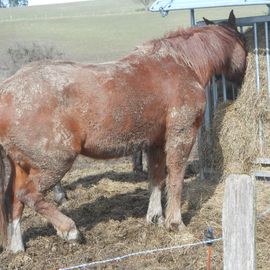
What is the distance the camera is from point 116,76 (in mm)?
5164

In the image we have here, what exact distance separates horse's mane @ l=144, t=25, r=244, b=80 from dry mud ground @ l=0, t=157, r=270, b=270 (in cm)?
171

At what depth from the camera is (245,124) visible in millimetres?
6852

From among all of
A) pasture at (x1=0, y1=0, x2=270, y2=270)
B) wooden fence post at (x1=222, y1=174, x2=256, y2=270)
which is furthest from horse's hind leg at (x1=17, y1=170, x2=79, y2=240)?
wooden fence post at (x1=222, y1=174, x2=256, y2=270)

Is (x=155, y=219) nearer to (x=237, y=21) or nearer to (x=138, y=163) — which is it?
(x=138, y=163)

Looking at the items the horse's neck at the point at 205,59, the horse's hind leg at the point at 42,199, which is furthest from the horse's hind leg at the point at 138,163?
the horse's hind leg at the point at 42,199

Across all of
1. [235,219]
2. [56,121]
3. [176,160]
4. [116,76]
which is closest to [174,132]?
[176,160]

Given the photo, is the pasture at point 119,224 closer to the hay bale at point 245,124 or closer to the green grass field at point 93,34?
the hay bale at point 245,124

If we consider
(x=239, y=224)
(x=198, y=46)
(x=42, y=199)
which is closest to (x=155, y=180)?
(x=42, y=199)

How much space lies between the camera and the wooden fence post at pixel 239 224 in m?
2.85

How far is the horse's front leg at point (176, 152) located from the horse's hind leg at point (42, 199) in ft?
3.62

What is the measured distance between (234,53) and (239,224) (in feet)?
12.2

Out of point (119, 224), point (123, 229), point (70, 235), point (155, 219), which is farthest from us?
point (155, 219)

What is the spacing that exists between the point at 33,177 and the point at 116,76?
4.26 ft

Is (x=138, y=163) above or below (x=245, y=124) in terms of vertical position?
below
